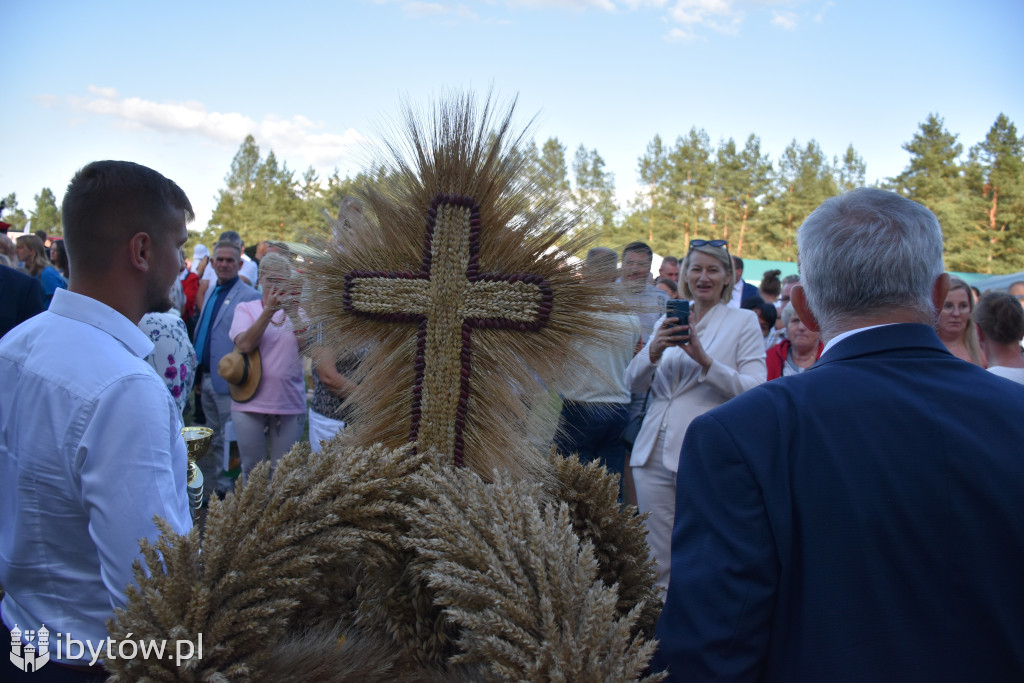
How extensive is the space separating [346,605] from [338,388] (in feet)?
7.68

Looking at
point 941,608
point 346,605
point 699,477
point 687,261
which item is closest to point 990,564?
point 941,608

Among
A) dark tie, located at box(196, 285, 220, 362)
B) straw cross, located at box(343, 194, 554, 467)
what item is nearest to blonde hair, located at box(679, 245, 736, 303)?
straw cross, located at box(343, 194, 554, 467)

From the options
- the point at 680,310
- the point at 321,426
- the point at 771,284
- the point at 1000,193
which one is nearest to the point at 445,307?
the point at 680,310

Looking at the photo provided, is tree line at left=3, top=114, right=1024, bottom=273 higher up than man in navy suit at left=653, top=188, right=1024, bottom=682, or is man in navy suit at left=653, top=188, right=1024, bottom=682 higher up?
tree line at left=3, top=114, right=1024, bottom=273

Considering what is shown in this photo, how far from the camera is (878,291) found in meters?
1.18

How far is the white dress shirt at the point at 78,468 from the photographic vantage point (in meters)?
1.16

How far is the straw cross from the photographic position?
4.46ft

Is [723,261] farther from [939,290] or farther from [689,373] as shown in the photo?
[939,290]

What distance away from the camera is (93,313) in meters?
1.35

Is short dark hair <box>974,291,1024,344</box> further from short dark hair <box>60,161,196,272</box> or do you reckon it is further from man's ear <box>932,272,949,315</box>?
short dark hair <box>60,161,196,272</box>

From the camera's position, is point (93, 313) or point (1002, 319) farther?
point (1002, 319)

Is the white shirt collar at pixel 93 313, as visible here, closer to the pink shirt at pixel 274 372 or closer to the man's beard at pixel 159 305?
the man's beard at pixel 159 305

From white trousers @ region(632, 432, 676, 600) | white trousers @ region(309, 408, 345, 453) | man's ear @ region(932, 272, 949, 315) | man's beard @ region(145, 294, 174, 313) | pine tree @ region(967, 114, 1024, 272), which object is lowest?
white trousers @ region(632, 432, 676, 600)

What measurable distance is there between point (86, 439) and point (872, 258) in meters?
1.54
